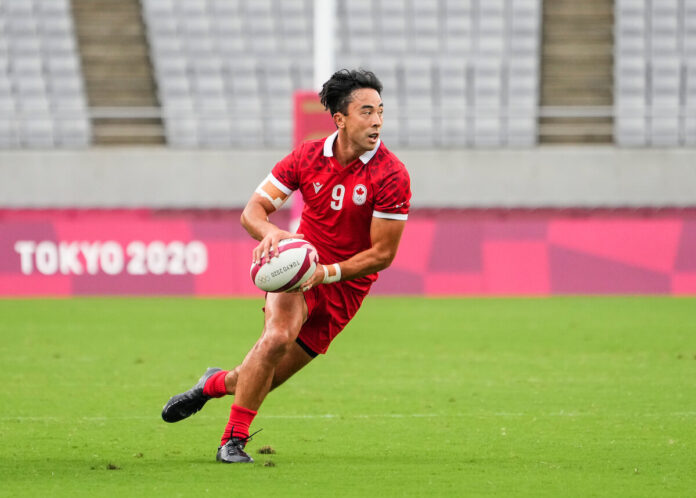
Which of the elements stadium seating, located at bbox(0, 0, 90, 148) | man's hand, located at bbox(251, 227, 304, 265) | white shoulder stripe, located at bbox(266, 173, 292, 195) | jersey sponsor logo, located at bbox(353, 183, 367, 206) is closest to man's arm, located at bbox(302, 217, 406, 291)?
jersey sponsor logo, located at bbox(353, 183, 367, 206)

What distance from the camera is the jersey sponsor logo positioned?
20.2 feet

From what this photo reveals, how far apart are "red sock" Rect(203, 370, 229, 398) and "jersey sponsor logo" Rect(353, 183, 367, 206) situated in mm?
1203

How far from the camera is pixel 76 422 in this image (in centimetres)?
746

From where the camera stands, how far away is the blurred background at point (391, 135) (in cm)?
1706

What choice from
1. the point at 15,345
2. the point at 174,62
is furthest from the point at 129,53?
the point at 15,345

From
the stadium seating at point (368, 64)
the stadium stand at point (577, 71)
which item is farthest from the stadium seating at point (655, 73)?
the stadium seating at point (368, 64)

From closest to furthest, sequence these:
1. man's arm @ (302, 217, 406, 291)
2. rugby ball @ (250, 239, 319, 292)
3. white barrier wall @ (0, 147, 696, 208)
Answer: rugby ball @ (250, 239, 319, 292)
man's arm @ (302, 217, 406, 291)
white barrier wall @ (0, 147, 696, 208)

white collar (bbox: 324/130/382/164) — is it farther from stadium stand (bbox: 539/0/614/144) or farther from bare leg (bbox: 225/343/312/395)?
stadium stand (bbox: 539/0/614/144)

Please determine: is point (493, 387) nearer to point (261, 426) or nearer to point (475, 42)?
point (261, 426)

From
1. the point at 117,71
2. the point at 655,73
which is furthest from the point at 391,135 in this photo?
the point at 117,71

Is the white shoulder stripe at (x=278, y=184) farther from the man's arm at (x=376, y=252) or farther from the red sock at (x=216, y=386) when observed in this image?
the red sock at (x=216, y=386)

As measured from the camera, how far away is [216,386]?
20.8 ft

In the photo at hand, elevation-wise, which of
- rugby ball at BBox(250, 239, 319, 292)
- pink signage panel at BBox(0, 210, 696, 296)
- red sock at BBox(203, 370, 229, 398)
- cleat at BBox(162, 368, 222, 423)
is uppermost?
rugby ball at BBox(250, 239, 319, 292)

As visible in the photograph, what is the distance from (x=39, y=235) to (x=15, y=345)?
17.6 feet
